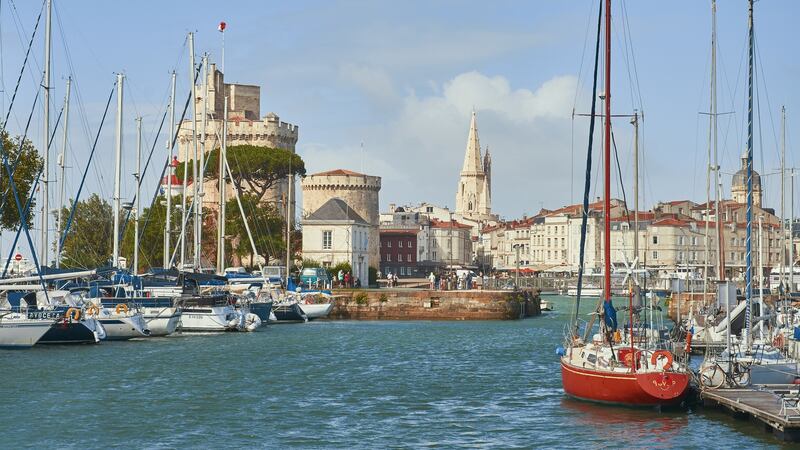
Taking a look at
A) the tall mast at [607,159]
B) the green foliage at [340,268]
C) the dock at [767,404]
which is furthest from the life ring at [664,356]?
the green foliage at [340,268]

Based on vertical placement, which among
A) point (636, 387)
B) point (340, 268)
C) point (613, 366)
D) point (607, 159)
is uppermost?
point (607, 159)

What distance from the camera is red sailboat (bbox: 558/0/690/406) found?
26594mm

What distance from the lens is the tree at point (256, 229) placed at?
82.6 metres

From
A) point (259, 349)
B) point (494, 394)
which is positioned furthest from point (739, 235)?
point (494, 394)

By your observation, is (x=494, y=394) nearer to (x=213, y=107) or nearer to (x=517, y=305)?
(x=517, y=305)

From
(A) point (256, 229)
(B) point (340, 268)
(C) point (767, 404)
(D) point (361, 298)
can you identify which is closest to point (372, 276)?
(B) point (340, 268)

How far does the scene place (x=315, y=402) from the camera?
31.2m

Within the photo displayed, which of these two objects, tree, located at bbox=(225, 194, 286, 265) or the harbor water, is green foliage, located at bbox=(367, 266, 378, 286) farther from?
the harbor water

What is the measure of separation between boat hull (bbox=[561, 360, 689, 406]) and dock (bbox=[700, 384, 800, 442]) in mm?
857

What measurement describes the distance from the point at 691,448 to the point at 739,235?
118 meters

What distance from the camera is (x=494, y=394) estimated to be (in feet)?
107

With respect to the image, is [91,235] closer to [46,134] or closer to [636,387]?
[46,134]

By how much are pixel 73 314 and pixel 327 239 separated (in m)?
50.2

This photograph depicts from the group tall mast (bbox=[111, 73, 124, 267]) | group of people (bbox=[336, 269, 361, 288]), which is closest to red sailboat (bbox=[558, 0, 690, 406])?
tall mast (bbox=[111, 73, 124, 267])
